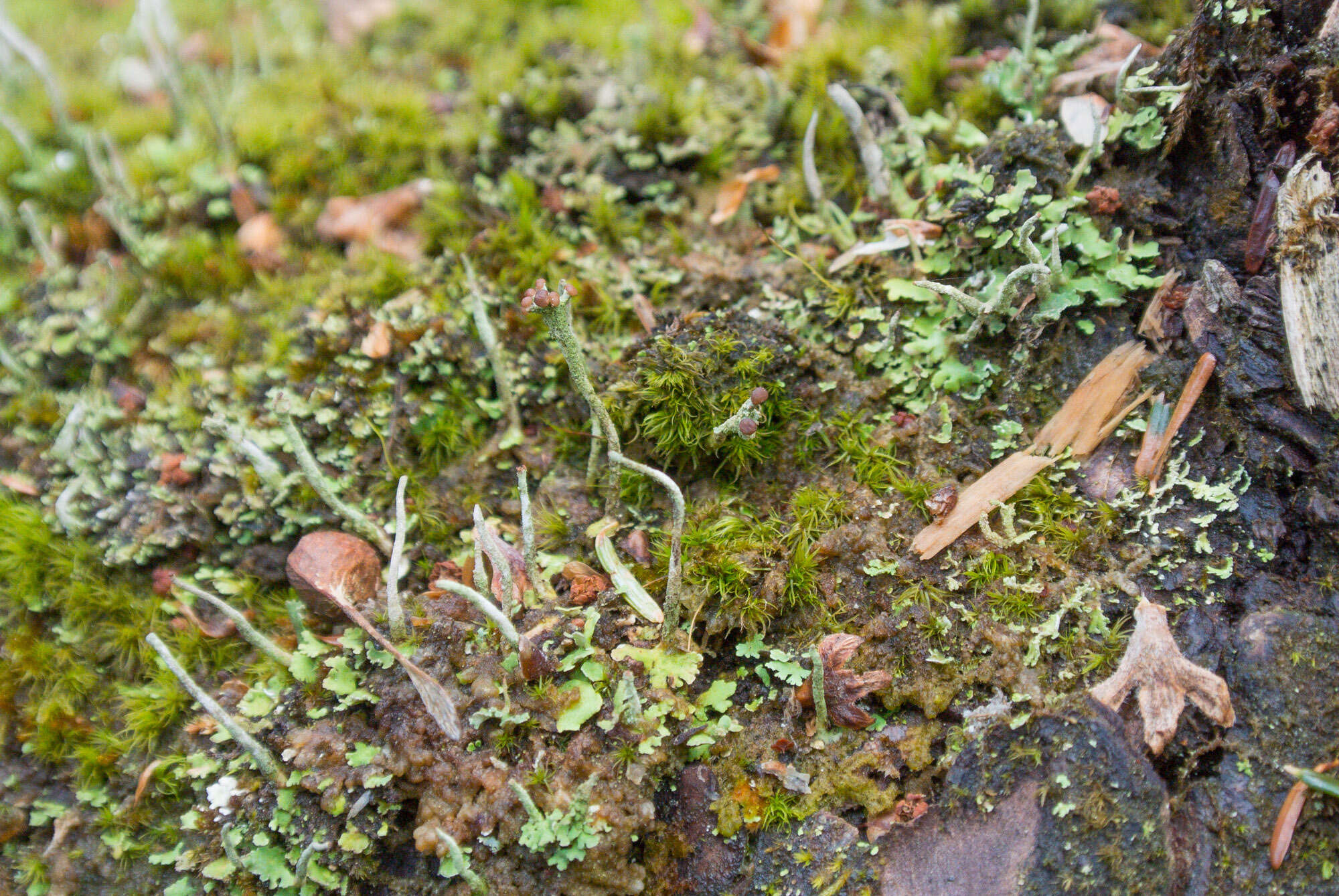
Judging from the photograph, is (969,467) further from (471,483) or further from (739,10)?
(739,10)

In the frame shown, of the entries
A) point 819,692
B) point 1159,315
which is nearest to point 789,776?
point 819,692

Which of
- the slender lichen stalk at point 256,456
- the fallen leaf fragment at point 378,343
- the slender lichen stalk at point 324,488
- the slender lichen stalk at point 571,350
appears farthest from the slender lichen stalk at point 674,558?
the slender lichen stalk at point 256,456

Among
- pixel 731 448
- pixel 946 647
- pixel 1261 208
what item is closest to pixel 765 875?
pixel 946 647

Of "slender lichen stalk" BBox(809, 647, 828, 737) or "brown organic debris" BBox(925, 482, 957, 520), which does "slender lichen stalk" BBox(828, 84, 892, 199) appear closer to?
"brown organic debris" BBox(925, 482, 957, 520)

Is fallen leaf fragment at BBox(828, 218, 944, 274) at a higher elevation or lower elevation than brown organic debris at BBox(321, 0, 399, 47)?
lower

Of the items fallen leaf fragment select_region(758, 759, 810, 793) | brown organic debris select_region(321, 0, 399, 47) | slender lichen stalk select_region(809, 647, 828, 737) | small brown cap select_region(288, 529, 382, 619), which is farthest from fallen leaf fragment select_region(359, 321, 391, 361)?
brown organic debris select_region(321, 0, 399, 47)

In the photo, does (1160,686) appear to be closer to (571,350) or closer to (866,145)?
(571,350)
